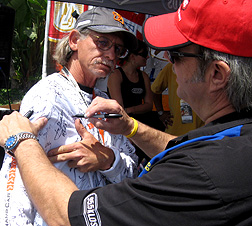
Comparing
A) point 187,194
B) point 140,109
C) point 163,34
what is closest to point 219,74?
point 163,34

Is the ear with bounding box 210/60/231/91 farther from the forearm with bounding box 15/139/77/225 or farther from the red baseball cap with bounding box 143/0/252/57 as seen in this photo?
the forearm with bounding box 15/139/77/225

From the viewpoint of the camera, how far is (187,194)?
2.91 ft

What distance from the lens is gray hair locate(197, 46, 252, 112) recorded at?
3.68ft

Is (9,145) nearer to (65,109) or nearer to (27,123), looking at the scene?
(27,123)

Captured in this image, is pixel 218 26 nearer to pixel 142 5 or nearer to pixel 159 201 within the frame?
pixel 159 201

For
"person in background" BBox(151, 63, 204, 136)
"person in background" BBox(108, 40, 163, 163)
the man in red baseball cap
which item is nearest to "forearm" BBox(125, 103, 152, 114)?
"person in background" BBox(108, 40, 163, 163)

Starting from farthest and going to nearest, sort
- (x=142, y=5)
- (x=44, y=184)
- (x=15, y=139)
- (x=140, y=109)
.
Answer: (x=142, y=5) < (x=140, y=109) < (x=15, y=139) < (x=44, y=184)

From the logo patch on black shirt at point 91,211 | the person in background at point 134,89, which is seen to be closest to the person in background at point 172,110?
the person in background at point 134,89

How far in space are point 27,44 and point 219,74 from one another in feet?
35.8

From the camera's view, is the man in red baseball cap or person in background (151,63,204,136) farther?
person in background (151,63,204,136)

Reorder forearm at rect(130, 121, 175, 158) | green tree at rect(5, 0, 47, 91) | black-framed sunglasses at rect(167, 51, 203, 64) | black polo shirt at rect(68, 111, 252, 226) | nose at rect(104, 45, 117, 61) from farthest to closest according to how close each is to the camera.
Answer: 1. green tree at rect(5, 0, 47, 91)
2. nose at rect(104, 45, 117, 61)
3. forearm at rect(130, 121, 175, 158)
4. black-framed sunglasses at rect(167, 51, 203, 64)
5. black polo shirt at rect(68, 111, 252, 226)

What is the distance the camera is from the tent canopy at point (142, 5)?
3638 mm

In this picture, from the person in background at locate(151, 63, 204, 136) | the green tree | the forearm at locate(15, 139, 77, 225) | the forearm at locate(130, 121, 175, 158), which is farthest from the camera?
the green tree

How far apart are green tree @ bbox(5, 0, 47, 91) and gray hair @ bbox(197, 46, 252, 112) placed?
A: 9.66 meters
